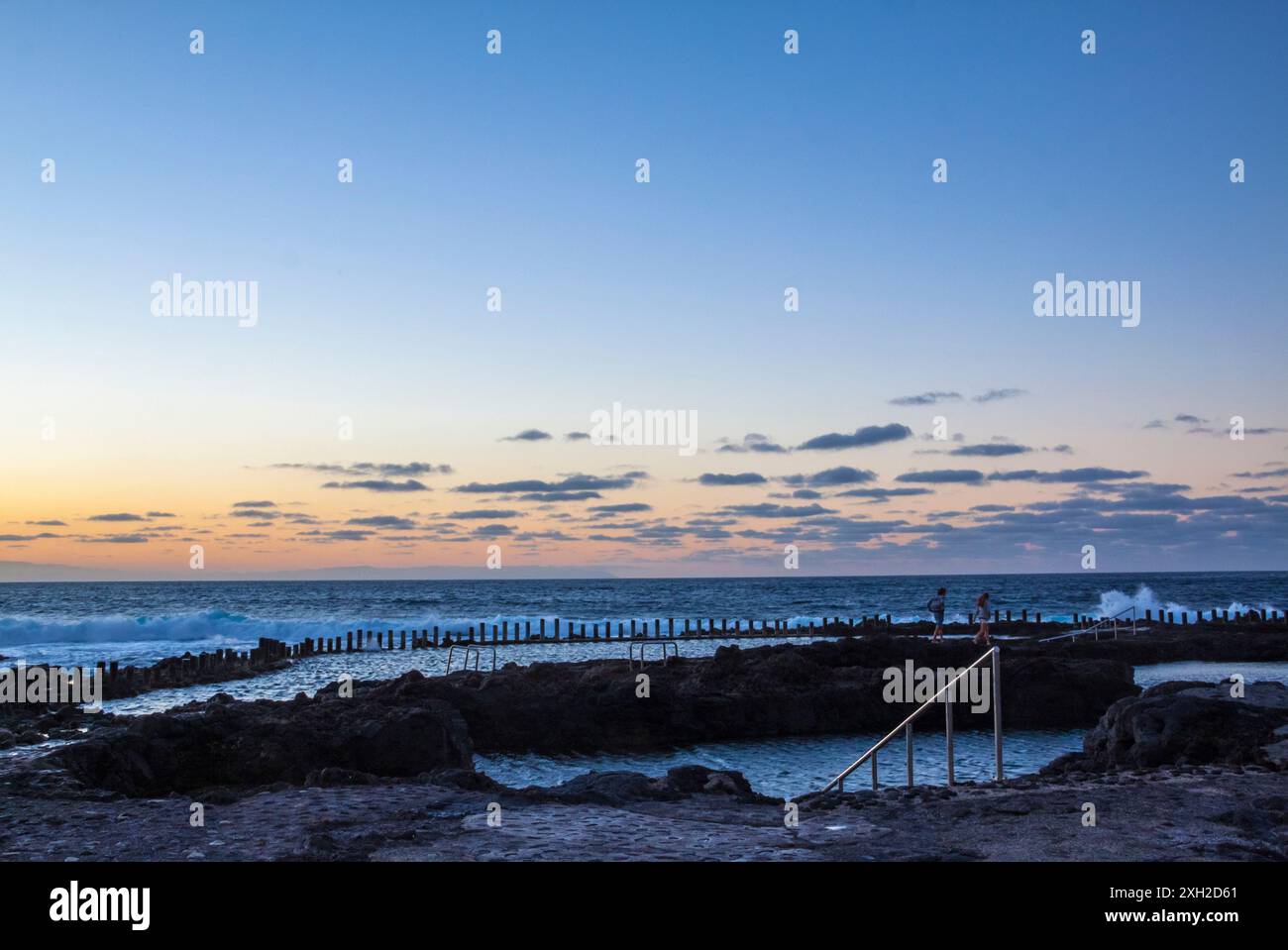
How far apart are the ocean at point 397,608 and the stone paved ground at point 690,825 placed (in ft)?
127

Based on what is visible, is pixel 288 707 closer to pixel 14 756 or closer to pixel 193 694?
pixel 14 756

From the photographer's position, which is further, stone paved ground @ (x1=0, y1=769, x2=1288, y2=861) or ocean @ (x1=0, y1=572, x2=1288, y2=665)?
ocean @ (x1=0, y1=572, x2=1288, y2=665)

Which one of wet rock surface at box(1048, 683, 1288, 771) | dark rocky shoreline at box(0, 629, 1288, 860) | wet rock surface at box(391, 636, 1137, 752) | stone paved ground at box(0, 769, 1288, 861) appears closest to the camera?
stone paved ground at box(0, 769, 1288, 861)

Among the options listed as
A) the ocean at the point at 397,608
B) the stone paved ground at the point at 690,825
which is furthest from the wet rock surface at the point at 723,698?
the ocean at the point at 397,608

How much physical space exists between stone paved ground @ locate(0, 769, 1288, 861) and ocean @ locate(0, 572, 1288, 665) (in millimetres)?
38643

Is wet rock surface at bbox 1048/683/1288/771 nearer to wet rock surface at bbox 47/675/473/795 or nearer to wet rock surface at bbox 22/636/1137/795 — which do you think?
wet rock surface at bbox 22/636/1137/795

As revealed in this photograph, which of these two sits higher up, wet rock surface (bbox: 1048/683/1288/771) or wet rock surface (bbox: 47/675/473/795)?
wet rock surface (bbox: 1048/683/1288/771)

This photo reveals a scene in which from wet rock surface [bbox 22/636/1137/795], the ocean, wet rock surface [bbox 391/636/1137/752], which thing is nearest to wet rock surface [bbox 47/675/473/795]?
wet rock surface [bbox 22/636/1137/795]

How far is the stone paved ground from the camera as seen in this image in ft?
25.8

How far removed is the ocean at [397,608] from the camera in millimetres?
59750

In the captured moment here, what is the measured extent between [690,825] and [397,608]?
85476 millimetres

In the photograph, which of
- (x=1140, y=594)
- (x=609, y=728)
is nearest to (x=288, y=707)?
(x=609, y=728)

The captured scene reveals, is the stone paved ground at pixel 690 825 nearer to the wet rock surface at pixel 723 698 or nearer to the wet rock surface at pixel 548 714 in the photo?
the wet rock surface at pixel 548 714

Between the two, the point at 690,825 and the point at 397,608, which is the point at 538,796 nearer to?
the point at 690,825
